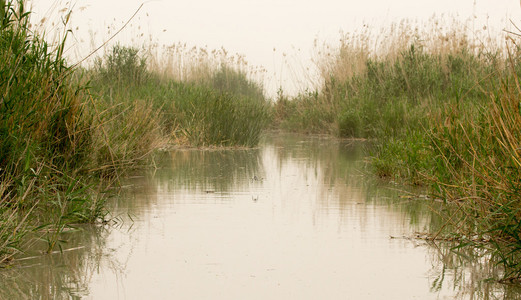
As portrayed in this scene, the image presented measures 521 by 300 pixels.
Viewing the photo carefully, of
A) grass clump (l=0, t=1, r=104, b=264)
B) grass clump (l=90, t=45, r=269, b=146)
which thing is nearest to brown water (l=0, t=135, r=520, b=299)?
grass clump (l=0, t=1, r=104, b=264)

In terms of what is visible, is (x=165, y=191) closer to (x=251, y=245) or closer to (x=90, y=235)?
(x=90, y=235)

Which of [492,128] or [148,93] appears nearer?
[492,128]

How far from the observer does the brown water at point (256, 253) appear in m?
4.03

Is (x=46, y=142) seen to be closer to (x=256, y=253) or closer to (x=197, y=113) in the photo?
(x=256, y=253)

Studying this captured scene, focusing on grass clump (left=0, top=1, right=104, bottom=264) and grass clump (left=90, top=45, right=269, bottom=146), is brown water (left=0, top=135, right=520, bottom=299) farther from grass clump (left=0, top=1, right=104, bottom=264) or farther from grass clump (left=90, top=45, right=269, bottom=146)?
grass clump (left=90, top=45, right=269, bottom=146)

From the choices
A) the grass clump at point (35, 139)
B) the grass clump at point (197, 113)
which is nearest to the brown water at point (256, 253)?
the grass clump at point (35, 139)

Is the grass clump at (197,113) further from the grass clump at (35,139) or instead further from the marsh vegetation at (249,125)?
the grass clump at (35,139)

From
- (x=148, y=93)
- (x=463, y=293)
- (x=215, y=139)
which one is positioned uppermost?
(x=148, y=93)

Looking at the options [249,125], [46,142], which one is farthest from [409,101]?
[46,142]

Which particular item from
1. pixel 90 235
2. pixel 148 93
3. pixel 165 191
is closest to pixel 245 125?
pixel 148 93

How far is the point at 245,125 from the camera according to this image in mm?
15000

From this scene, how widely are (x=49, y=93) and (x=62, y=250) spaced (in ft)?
6.29

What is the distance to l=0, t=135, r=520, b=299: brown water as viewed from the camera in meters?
4.03

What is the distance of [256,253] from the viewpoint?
16.1 feet
